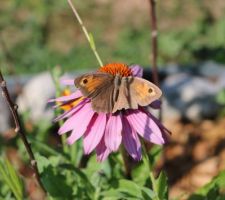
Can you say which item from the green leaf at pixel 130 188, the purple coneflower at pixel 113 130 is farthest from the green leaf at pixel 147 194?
the purple coneflower at pixel 113 130

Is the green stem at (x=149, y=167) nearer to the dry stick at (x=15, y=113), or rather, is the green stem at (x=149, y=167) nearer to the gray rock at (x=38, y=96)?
the dry stick at (x=15, y=113)

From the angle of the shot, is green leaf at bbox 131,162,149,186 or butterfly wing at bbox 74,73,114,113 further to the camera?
green leaf at bbox 131,162,149,186

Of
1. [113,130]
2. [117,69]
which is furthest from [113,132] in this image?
[117,69]

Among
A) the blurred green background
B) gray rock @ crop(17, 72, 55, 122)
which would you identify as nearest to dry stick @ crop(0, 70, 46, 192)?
gray rock @ crop(17, 72, 55, 122)

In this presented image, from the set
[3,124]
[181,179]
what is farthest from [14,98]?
[181,179]

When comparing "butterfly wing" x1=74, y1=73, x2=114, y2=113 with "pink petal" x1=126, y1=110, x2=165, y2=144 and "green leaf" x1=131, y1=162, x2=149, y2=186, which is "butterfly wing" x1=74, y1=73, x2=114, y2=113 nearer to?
"pink petal" x1=126, y1=110, x2=165, y2=144

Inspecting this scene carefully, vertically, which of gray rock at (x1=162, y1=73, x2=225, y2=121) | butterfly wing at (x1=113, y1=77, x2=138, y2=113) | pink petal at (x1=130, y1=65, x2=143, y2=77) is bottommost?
gray rock at (x1=162, y1=73, x2=225, y2=121)
